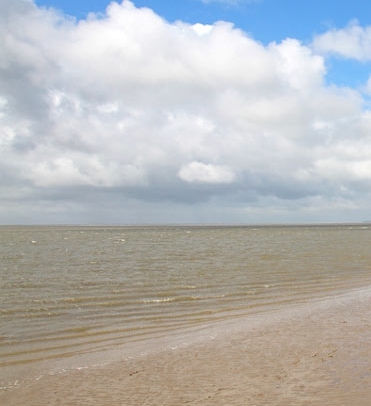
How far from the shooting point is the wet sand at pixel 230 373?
7293 mm

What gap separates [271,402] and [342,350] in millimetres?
3421

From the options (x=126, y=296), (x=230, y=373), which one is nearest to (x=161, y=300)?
(x=126, y=296)

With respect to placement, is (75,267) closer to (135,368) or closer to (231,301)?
(231,301)

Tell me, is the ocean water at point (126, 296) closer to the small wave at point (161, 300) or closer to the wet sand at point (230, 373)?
the small wave at point (161, 300)

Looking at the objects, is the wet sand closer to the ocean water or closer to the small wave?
the ocean water

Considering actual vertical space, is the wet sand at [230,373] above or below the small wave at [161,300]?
above

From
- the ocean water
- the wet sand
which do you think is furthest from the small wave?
the wet sand

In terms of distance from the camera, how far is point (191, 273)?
24688 millimetres

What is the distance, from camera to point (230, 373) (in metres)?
8.48

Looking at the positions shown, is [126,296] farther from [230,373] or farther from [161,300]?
[230,373]

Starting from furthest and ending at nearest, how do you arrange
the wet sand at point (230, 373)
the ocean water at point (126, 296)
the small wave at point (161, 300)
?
the small wave at point (161, 300)
the ocean water at point (126, 296)
the wet sand at point (230, 373)

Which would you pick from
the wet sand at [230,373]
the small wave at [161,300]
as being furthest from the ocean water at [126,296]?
the wet sand at [230,373]

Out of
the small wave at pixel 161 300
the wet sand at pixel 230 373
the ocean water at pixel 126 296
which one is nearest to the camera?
the wet sand at pixel 230 373

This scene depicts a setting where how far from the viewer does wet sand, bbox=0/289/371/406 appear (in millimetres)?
7293
